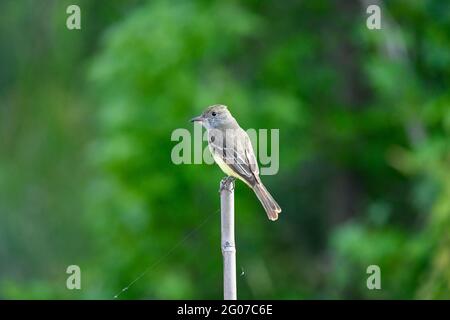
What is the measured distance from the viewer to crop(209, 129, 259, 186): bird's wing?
293 inches

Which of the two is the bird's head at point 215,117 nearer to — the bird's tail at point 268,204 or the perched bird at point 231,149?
the perched bird at point 231,149

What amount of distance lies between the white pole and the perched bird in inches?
64.8

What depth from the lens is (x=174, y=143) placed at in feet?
42.5

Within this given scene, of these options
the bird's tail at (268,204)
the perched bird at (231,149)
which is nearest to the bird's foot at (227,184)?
the bird's tail at (268,204)

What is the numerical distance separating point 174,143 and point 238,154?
214 inches

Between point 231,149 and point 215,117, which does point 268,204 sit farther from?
point 215,117

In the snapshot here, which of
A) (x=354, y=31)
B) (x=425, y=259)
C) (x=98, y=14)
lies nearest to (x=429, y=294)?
(x=425, y=259)

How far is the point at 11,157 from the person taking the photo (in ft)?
42.3

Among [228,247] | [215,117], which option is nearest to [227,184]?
[228,247]

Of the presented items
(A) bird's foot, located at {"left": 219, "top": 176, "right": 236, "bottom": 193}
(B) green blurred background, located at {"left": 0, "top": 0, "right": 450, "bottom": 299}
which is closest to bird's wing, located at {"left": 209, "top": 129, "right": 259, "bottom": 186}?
(A) bird's foot, located at {"left": 219, "top": 176, "right": 236, "bottom": 193}

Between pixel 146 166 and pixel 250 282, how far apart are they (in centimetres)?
215

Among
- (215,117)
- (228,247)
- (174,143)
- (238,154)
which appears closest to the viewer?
(228,247)

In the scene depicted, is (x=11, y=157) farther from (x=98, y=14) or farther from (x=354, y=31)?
(x=354, y=31)

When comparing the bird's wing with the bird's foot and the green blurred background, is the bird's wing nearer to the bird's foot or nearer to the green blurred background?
the bird's foot
